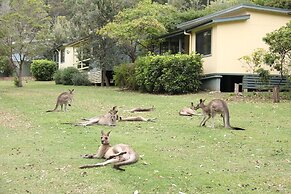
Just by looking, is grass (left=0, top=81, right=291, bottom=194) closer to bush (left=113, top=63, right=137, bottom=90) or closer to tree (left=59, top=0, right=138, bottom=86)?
bush (left=113, top=63, right=137, bottom=90)

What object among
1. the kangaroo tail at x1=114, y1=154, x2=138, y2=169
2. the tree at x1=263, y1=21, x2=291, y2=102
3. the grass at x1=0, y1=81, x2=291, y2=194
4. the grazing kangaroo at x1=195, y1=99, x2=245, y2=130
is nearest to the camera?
the grass at x1=0, y1=81, x2=291, y2=194

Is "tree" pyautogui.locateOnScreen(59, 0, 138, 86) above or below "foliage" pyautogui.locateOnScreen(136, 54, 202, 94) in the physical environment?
above

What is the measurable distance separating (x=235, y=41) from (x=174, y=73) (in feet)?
12.0

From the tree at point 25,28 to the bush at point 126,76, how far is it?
5.99 metres

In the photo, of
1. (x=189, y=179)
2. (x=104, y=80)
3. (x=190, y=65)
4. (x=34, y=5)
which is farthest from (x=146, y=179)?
(x=104, y=80)

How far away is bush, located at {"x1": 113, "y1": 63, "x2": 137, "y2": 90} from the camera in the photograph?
27127 mm

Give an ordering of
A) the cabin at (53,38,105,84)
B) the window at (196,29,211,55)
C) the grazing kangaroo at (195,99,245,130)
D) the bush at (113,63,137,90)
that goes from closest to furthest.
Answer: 1. the grazing kangaroo at (195,99,245,130)
2. the window at (196,29,211,55)
3. the bush at (113,63,137,90)
4. the cabin at (53,38,105,84)

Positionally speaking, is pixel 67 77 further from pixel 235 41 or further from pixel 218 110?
pixel 218 110

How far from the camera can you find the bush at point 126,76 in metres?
27.1

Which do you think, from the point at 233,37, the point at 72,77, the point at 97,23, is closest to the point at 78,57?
the point at 72,77

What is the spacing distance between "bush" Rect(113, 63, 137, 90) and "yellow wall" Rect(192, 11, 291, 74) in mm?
4757

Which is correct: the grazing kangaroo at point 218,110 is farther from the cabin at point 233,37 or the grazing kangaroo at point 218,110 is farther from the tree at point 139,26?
the tree at point 139,26

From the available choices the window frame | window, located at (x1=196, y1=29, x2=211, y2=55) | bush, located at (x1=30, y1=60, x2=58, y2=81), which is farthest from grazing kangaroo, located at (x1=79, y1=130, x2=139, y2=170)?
bush, located at (x1=30, y1=60, x2=58, y2=81)

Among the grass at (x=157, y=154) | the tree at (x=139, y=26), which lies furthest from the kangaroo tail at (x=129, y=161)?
the tree at (x=139, y=26)
